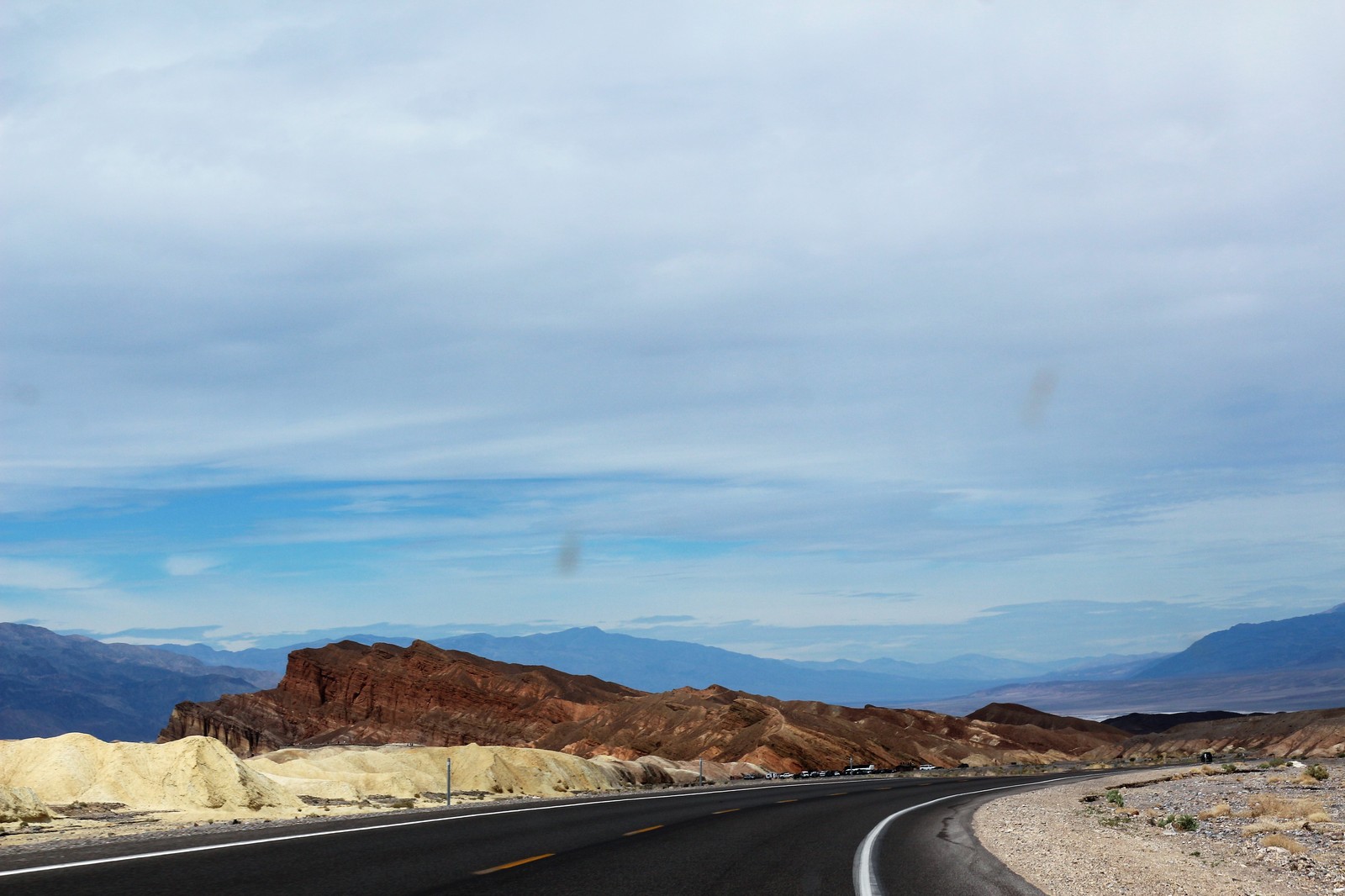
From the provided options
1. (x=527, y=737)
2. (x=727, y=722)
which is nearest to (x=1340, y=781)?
(x=727, y=722)

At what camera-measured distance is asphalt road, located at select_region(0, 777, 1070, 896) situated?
1221cm

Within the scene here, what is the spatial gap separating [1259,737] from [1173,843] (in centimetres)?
12764

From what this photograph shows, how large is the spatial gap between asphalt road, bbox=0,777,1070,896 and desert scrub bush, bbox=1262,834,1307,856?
5.01 m

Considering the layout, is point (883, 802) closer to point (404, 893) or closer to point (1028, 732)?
point (404, 893)

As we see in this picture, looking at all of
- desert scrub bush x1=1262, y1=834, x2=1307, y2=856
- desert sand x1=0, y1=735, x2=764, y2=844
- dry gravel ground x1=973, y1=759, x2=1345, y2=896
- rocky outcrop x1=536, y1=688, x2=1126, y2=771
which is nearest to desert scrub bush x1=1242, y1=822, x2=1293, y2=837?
dry gravel ground x1=973, y1=759, x2=1345, y2=896

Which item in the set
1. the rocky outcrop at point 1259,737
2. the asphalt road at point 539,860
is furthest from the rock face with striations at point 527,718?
the asphalt road at point 539,860

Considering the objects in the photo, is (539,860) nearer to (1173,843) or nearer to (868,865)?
(868,865)

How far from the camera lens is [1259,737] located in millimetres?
130125

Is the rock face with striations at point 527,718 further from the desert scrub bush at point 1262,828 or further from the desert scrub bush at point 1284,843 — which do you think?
the desert scrub bush at point 1284,843

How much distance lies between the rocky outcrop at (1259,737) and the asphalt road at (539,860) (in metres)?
106

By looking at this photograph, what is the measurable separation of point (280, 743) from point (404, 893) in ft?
489

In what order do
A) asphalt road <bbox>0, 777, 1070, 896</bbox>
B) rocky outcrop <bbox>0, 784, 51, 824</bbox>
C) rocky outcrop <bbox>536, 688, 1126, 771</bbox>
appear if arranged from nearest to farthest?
asphalt road <bbox>0, 777, 1070, 896</bbox> → rocky outcrop <bbox>0, 784, 51, 824</bbox> → rocky outcrop <bbox>536, 688, 1126, 771</bbox>

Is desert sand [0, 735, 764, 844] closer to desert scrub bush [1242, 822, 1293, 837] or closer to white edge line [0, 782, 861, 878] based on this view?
white edge line [0, 782, 861, 878]

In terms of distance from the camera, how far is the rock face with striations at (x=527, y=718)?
121188 mm
